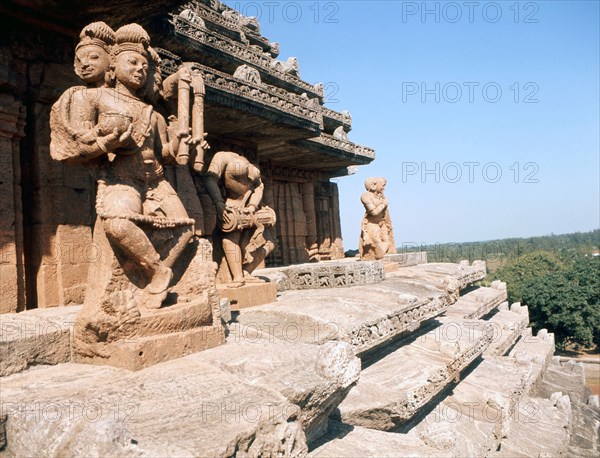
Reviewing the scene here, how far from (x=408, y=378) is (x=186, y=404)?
2604mm

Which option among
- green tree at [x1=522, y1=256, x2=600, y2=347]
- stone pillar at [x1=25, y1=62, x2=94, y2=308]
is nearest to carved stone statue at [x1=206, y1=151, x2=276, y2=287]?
stone pillar at [x1=25, y1=62, x2=94, y2=308]

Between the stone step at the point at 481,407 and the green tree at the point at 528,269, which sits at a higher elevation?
the stone step at the point at 481,407

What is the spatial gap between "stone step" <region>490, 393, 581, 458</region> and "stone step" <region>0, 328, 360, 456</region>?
2.85 m

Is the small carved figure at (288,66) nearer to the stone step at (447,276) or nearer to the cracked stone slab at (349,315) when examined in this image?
the stone step at (447,276)

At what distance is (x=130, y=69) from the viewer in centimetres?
368

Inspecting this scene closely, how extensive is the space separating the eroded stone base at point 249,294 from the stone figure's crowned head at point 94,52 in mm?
2984

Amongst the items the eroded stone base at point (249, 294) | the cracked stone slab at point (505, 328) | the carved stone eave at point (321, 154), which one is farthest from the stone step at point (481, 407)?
the carved stone eave at point (321, 154)

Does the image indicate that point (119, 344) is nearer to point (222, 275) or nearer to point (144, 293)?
point (144, 293)

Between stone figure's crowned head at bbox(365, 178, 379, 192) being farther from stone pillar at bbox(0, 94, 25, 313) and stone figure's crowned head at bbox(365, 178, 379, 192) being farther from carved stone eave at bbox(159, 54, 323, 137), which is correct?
stone pillar at bbox(0, 94, 25, 313)

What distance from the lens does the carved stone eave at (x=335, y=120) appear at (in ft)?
43.8

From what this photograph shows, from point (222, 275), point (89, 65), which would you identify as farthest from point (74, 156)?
point (222, 275)

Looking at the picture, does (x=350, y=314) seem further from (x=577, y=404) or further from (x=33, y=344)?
(x=577, y=404)

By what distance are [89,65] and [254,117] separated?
14.1 feet

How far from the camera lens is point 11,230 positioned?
486 centimetres
